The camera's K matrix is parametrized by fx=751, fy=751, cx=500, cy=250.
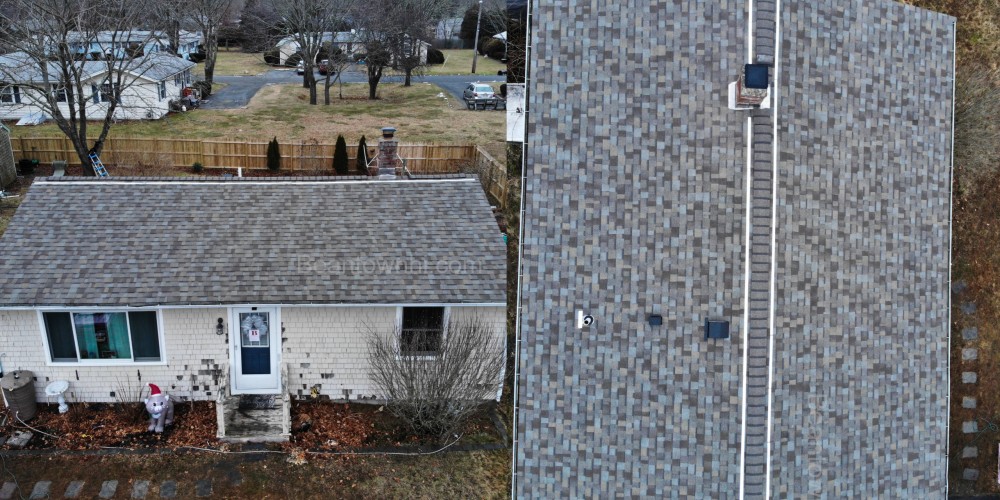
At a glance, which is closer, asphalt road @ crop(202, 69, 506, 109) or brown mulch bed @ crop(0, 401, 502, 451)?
brown mulch bed @ crop(0, 401, 502, 451)

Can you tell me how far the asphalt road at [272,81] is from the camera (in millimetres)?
44625

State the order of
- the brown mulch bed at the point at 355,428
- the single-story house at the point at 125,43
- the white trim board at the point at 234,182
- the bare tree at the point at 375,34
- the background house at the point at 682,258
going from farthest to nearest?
the bare tree at the point at 375,34 < the single-story house at the point at 125,43 < the white trim board at the point at 234,182 < the brown mulch bed at the point at 355,428 < the background house at the point at 682,258

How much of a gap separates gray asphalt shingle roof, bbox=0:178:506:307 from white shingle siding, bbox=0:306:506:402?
0.57 m

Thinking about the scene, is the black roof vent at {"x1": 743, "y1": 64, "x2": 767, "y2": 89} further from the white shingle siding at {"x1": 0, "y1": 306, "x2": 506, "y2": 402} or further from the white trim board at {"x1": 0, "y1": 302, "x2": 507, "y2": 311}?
the white shingle siding at {"x1": 0, "y1": 306, "x2": 506, "y2": 402}

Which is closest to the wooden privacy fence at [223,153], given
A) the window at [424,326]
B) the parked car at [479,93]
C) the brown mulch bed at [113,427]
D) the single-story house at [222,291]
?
the parked car at [479,93]

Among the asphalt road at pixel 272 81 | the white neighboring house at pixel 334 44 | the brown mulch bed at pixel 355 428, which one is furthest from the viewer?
the white neighboring house at pixel 334 44

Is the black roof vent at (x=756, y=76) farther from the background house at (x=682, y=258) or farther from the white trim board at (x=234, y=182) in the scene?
the white trim board at (x=234, y=182)

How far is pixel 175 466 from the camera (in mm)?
13391

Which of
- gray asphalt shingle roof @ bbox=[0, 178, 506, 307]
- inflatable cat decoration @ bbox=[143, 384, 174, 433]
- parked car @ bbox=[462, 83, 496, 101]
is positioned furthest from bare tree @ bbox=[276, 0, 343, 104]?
inflatable cat decoration @ bbox=[143, 384, 174, 433]

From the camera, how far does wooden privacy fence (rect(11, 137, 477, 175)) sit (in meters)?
32.2

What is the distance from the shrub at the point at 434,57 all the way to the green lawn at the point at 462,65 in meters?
0.50

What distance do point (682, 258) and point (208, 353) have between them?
32.8 ft

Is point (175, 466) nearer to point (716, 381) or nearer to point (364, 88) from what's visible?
point (716, 381)

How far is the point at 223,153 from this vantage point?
32719 mm
